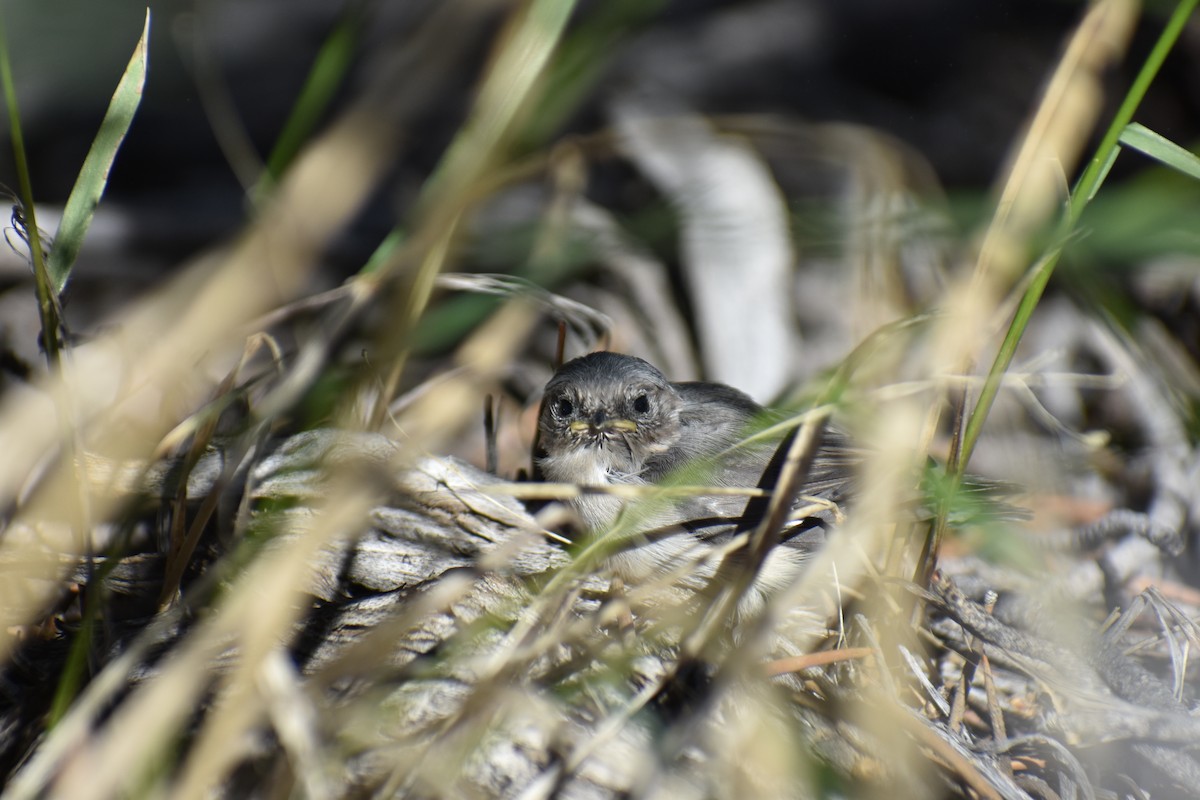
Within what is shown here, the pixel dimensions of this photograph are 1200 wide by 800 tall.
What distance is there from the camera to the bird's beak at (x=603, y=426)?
2.85m

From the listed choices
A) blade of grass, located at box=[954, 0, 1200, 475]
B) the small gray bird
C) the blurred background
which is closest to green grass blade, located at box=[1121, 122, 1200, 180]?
blade of grass, located at box=[954, 0, 1200, 475]

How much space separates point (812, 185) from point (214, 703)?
295cm

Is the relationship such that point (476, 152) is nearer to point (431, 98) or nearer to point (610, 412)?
point (610, 412)

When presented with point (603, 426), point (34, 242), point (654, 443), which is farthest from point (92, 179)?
point (654, 443)

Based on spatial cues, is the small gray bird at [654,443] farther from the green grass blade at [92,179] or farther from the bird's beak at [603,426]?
the green grass blade at [92,179]

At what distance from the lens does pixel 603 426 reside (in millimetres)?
2850

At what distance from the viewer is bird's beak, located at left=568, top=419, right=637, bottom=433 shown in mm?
2846

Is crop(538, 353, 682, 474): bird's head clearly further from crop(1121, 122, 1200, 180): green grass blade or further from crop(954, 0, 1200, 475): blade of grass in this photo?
crop(1121, 122, 1200, 180): green grass blade

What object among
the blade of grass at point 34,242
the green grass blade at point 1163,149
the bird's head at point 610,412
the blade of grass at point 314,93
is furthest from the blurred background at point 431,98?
the green grass blade at point 1163,149

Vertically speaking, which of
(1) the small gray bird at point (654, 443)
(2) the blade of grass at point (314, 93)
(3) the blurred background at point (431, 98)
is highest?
(2) the blade of grass at point (314, 93)

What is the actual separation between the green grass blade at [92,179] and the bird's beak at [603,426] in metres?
1.36

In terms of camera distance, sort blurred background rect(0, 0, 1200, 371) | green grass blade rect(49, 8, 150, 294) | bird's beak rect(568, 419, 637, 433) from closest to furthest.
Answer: green grass blade rect(49, 8, 150, 294)
bird's beak rect(568, 419, 637, 433)
blurred background rect(0, 0, 1200, 371)

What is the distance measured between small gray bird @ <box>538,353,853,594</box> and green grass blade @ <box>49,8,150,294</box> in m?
1.20

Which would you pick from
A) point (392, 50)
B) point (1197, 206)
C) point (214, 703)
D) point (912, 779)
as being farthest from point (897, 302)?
point (392, 50)
